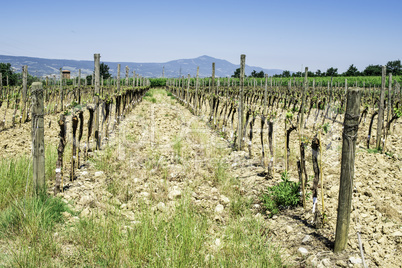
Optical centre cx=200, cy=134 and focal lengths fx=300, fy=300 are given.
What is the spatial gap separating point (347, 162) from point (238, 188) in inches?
78.1

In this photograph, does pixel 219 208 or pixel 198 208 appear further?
pixel 219 208

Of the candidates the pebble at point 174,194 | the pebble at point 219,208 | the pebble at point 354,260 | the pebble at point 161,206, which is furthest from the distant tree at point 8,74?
the pebble at point 354,260

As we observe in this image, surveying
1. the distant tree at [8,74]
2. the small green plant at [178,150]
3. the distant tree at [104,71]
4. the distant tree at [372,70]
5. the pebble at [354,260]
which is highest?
the distant tree at [372,70]

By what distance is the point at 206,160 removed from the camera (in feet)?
19.6

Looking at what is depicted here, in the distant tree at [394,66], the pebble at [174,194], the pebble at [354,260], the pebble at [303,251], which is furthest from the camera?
the distant tree at [394,66]

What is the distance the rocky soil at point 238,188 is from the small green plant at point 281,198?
4.7 inches

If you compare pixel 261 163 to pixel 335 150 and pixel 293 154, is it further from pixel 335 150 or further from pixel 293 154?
pixel 335 150

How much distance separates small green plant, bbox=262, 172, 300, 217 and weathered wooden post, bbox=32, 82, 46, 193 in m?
2.82

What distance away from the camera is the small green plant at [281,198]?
3.89 metres

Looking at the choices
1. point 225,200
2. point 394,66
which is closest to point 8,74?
point 225,200

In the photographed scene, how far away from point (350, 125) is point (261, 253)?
55.4 inches

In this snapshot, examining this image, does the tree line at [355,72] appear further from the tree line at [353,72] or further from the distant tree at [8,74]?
the distant tree at [8,74]

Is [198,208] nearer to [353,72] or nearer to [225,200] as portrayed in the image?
[225,200]

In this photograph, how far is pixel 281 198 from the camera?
12.9 ft
